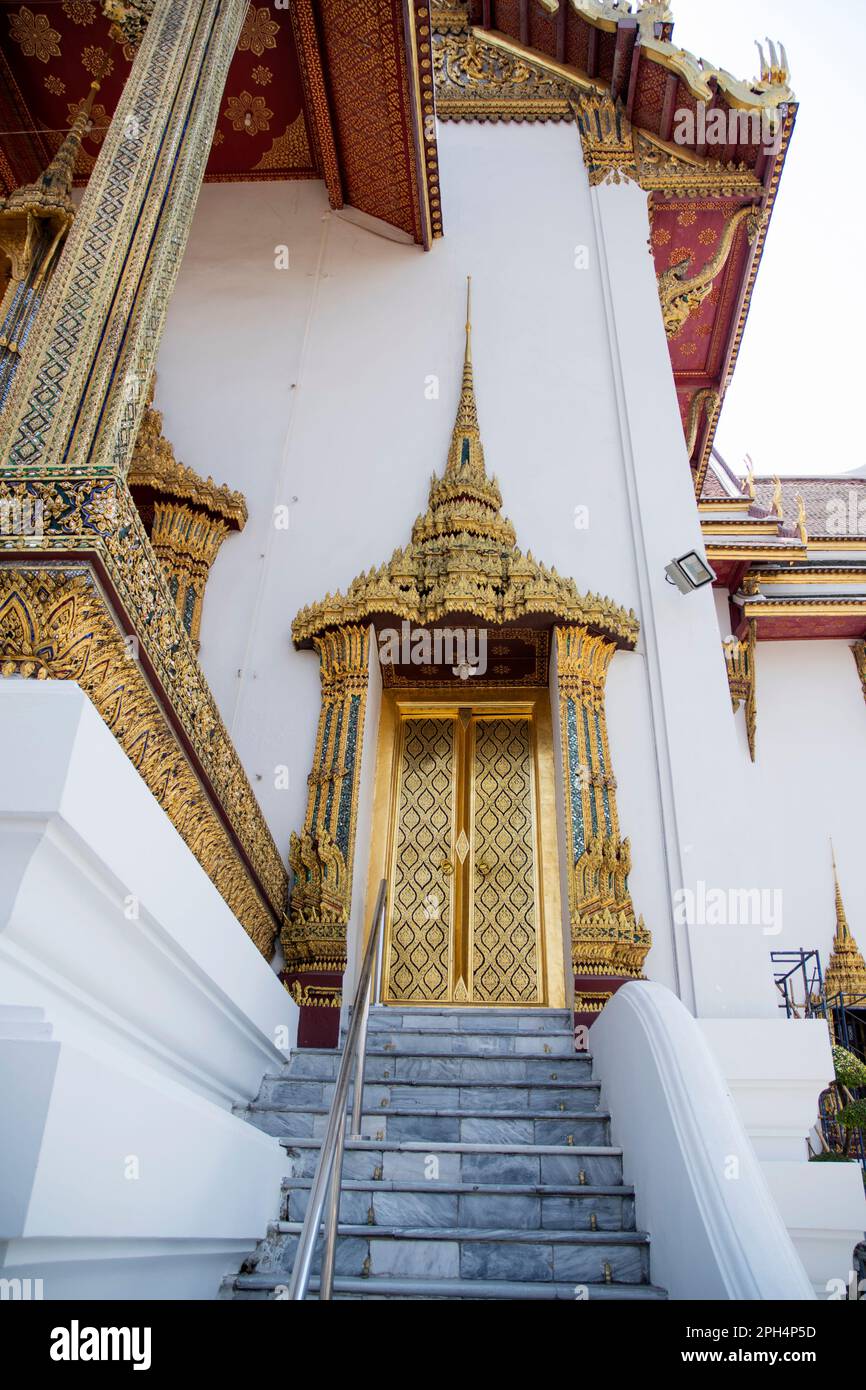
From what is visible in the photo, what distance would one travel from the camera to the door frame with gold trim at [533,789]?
3.84 m

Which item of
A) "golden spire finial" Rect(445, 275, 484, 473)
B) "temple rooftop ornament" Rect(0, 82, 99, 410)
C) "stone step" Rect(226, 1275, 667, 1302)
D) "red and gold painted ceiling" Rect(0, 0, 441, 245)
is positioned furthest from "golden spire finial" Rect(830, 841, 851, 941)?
"temple rooftop ornament" Rect(0, 82, 99, 410)

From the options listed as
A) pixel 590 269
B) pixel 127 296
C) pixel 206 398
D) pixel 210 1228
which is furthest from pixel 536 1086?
pixel 590 269

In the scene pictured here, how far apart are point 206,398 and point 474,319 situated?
152 centimetres

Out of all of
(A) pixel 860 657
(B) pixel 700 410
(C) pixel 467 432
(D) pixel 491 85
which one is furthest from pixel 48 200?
(A) pixel 860 657

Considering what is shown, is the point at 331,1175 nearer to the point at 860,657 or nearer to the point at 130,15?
the point at 130,15

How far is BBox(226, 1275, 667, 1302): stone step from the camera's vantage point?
1.93 metres

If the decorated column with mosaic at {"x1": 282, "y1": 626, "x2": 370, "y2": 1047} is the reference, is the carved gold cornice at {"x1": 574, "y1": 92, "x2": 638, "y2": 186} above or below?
above

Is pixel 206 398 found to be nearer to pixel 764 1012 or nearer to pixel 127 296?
pixel 127 296

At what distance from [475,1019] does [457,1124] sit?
78 cm

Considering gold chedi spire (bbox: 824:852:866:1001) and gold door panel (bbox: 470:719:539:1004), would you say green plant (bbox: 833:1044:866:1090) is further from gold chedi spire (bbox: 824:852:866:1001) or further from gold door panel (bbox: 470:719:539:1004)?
gold door panel (bbox: 470:719:539:1004)

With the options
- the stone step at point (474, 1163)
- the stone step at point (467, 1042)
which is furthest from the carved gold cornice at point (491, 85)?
the stone step at point (474, 1163)

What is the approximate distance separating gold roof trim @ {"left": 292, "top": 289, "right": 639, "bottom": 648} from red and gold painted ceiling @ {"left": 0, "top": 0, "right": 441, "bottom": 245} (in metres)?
2.18

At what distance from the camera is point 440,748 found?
4.29 metres

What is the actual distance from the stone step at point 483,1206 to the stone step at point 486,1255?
0.32 feet
